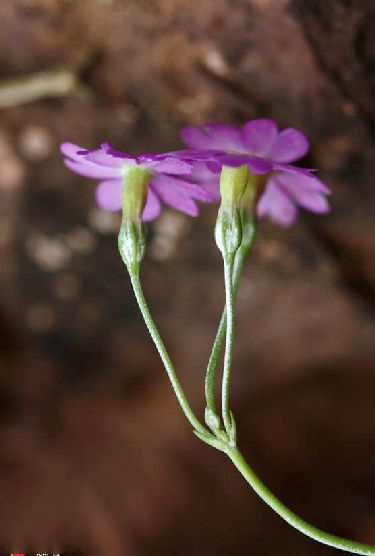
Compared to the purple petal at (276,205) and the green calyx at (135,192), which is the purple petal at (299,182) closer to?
the purple petal at (276,205)

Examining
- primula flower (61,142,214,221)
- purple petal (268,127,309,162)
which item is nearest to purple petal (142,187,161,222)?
primula flower (61,142,214,221)

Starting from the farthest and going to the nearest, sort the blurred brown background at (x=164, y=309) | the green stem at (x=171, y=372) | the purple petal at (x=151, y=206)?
Result: the blurred brown background at (x=164, y=309) → the purple petal at (x=151, y=206) → the green stem at (x=171, y=372)

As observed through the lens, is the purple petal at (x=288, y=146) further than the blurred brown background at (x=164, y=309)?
No

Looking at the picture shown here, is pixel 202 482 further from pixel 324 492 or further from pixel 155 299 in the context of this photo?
pixel 155 299

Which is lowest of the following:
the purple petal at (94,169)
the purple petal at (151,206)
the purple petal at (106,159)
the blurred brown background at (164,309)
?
the blurred brown background at (164,309)

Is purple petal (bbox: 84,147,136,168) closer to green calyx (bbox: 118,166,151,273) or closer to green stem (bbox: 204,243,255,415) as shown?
green calyx (bbox: 118,166,151,273)

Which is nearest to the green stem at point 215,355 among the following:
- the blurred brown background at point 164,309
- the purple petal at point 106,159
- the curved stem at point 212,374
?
the curved stem at point 212,374
